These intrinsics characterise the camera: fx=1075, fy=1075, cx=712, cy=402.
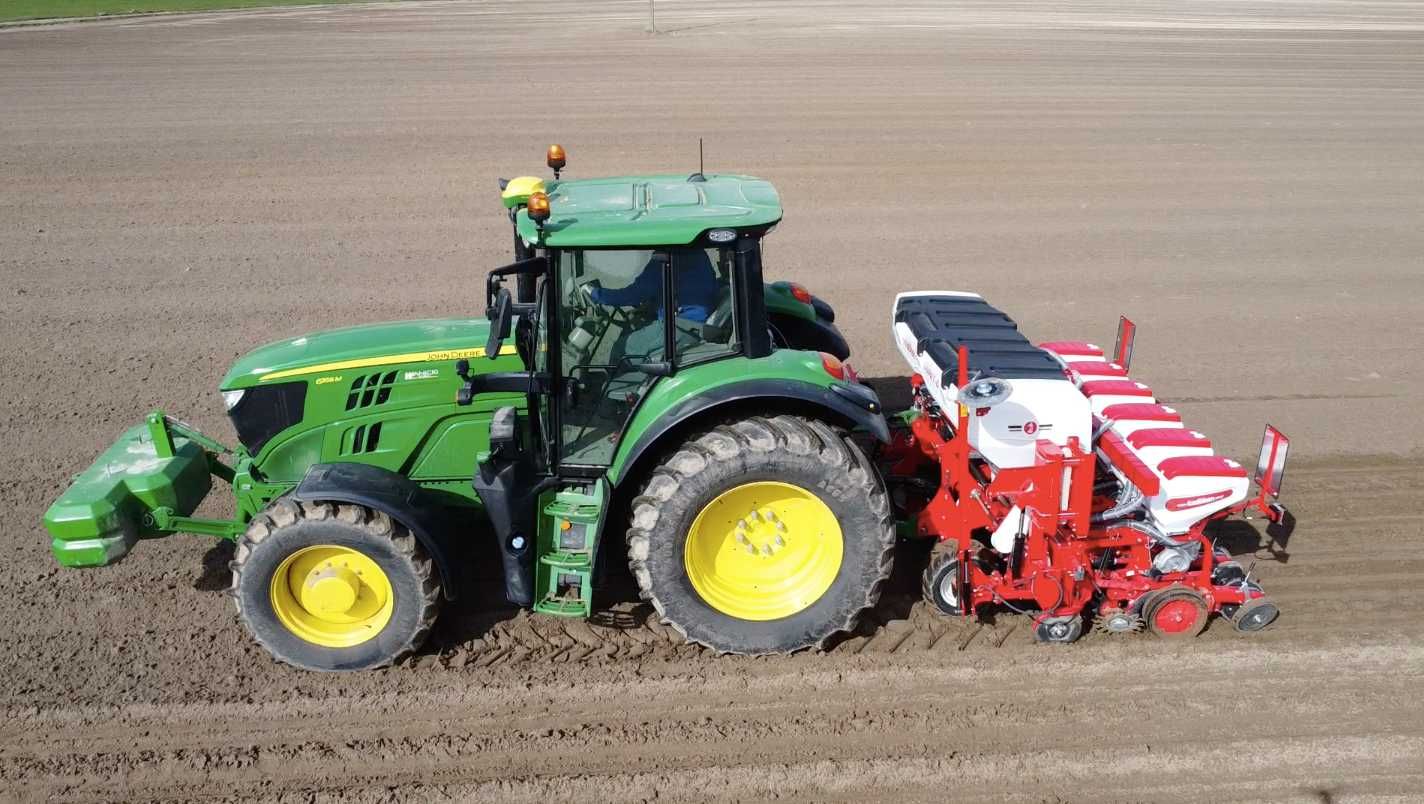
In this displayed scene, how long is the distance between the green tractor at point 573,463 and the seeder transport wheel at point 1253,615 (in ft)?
6.23

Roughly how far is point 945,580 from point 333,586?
2.99m

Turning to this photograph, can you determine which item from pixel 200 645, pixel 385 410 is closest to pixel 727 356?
pixel 385 410

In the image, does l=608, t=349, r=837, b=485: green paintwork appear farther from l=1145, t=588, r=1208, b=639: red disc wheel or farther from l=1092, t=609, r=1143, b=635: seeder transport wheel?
l=1145, t=588, r=1208, b=639: red disc wheel

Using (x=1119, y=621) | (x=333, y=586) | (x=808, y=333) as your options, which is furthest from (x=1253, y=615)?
(x=333, y=586)

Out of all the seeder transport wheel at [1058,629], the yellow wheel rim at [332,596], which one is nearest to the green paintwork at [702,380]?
the yellow wheel rim at [332,596]

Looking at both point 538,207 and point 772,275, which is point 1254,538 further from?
point 772,275

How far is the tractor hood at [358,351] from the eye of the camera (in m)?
5.49

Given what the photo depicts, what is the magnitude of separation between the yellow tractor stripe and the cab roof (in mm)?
850

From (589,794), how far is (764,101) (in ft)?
53.8

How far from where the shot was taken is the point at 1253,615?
5457 mm

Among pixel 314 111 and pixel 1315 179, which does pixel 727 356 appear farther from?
pixel 314 111

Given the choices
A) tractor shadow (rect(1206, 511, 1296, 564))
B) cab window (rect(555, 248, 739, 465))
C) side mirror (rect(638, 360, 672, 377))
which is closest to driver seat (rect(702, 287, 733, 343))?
cab window (rect(555, 248, 739, 465))

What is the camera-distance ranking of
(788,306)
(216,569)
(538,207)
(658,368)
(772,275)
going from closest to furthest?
1. (538,207)
2. (658,368)
3. (216,569)
4. (788,306)
5. (772,275)

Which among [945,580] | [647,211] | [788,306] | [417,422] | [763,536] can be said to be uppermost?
[647,211]
